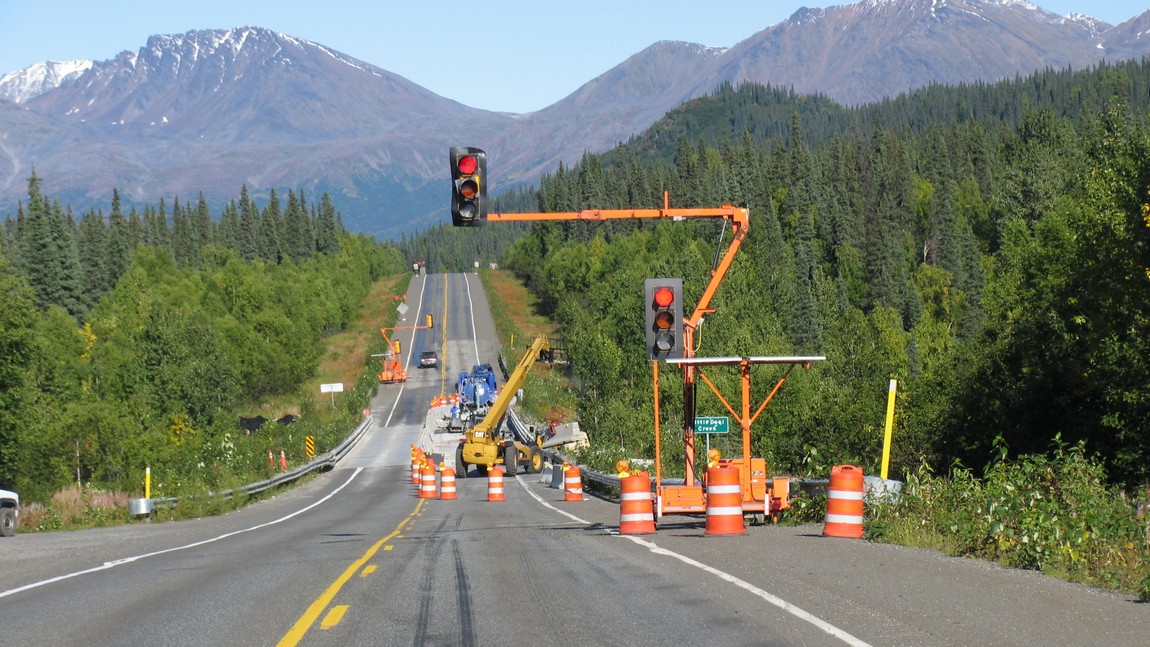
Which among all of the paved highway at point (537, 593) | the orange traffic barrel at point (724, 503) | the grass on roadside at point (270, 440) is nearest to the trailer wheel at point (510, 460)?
the grass on roadside at point (270, 440)

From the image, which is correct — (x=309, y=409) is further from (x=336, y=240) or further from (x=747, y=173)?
(x=336, y=240)

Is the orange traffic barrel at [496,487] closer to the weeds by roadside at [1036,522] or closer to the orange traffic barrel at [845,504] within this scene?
the weeds by roadside at [1036,522]

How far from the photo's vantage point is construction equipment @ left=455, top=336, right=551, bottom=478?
1892 inches

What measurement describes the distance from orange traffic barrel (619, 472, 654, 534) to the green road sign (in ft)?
9.39

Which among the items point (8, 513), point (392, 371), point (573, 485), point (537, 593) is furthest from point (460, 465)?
point (392, 371)

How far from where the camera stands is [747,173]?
157625mm

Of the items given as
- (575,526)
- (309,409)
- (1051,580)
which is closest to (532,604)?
(1051,580)

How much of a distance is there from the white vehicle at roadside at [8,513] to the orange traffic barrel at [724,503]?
14.9 meters

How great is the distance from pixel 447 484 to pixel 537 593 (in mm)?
27048

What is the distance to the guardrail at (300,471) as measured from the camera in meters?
31.3

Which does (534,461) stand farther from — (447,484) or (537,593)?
(537,593)

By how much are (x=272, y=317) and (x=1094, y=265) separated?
270 feet

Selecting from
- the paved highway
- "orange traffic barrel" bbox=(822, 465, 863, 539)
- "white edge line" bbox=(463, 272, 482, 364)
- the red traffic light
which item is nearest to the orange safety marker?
the paved highway

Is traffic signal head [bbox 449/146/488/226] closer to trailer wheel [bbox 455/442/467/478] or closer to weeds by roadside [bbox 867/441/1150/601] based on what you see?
weeds by roadside [bbox 867/441/1150/601]
